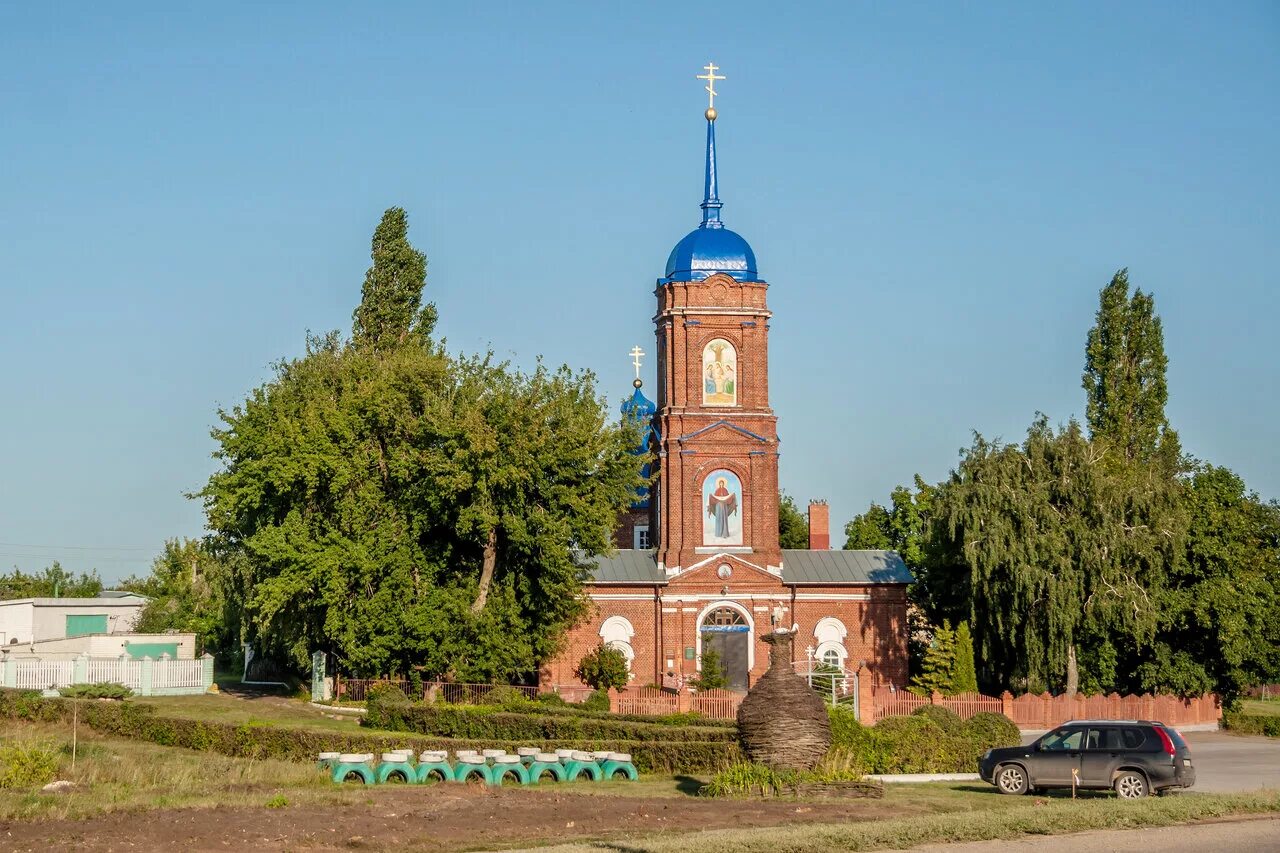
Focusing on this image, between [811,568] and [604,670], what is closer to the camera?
[604,670]

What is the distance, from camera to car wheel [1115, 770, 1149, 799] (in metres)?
27.0

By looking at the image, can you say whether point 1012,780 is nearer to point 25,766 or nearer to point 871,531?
point 25,766

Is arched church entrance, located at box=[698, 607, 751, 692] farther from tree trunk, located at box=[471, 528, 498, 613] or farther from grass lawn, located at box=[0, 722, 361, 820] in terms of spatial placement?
grass lawn, located at box=[0, 722, 361, 820]

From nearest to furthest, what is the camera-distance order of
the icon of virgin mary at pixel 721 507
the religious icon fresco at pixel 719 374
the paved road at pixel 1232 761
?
the paved road at pixel 1232 761
the icon of virgin mary at pixel 721 507
the religious icon fresco at pixel 719 374

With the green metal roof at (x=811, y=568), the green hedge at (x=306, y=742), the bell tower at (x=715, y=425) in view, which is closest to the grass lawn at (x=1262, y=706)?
the green metal roof at (x=811, y=568)

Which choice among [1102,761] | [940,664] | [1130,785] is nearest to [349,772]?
[1102,761]

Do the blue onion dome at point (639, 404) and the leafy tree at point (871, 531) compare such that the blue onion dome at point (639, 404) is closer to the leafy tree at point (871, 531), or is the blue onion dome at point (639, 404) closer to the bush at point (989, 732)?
the leafy tree at point (871, 531)

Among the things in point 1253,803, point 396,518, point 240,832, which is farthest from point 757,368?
point 240,832

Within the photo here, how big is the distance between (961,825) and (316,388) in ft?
111

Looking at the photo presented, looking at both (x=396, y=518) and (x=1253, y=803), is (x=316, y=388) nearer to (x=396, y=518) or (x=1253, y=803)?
(x=396, y=518)

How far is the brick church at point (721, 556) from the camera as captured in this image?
55.1 metres

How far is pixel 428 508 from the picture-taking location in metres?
48.1

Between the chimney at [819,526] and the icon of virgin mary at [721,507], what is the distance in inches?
259

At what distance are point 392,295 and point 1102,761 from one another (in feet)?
121
